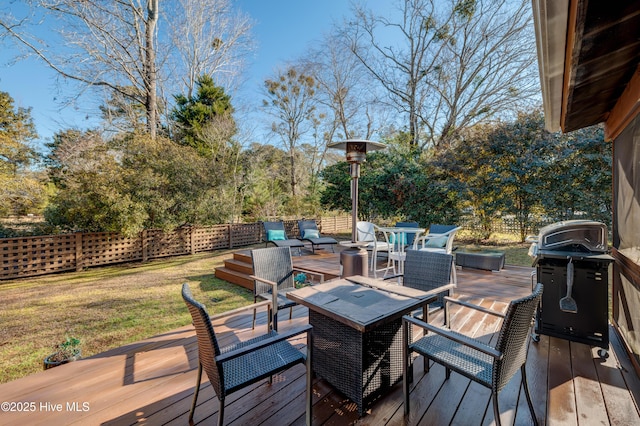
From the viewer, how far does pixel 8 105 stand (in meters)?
8.53

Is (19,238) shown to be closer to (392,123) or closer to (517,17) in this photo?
(392,123)

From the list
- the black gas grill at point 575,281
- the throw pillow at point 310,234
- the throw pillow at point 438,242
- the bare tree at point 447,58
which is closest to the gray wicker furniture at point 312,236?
the throw pillow at point 310,234

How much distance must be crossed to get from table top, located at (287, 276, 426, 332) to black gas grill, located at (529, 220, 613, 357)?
1368 mm

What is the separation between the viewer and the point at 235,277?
5.59m

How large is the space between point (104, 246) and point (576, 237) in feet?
31.4

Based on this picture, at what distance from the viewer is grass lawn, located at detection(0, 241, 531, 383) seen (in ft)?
10.6

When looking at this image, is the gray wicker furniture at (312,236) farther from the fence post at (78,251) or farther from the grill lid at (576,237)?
the fence post at (78,251)

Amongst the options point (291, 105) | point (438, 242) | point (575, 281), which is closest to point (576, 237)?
point (575, 281)

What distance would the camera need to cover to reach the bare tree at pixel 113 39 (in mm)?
8164

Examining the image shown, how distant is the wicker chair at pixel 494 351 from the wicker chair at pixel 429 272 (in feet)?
2.33

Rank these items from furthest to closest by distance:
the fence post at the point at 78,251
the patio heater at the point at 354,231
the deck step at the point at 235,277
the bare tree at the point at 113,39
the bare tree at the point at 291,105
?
the bare tree at the point at 291,105
the bare tree at the point at 113,39
the fence post at the point at 78,251
the deck step at the point at 235,277
the patio heater at the point at 354,231

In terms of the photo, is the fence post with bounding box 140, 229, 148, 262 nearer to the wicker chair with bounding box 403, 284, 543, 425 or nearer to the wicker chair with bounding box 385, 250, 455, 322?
the wicker chair with bounding box 385, 250, 455, 322

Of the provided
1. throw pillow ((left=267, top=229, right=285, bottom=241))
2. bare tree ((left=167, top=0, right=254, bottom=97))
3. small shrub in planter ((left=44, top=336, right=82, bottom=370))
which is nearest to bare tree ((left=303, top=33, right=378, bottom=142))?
bare tree ((left=167, top=0, right=254, bottom=97))

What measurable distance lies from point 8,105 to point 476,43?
1625cm
